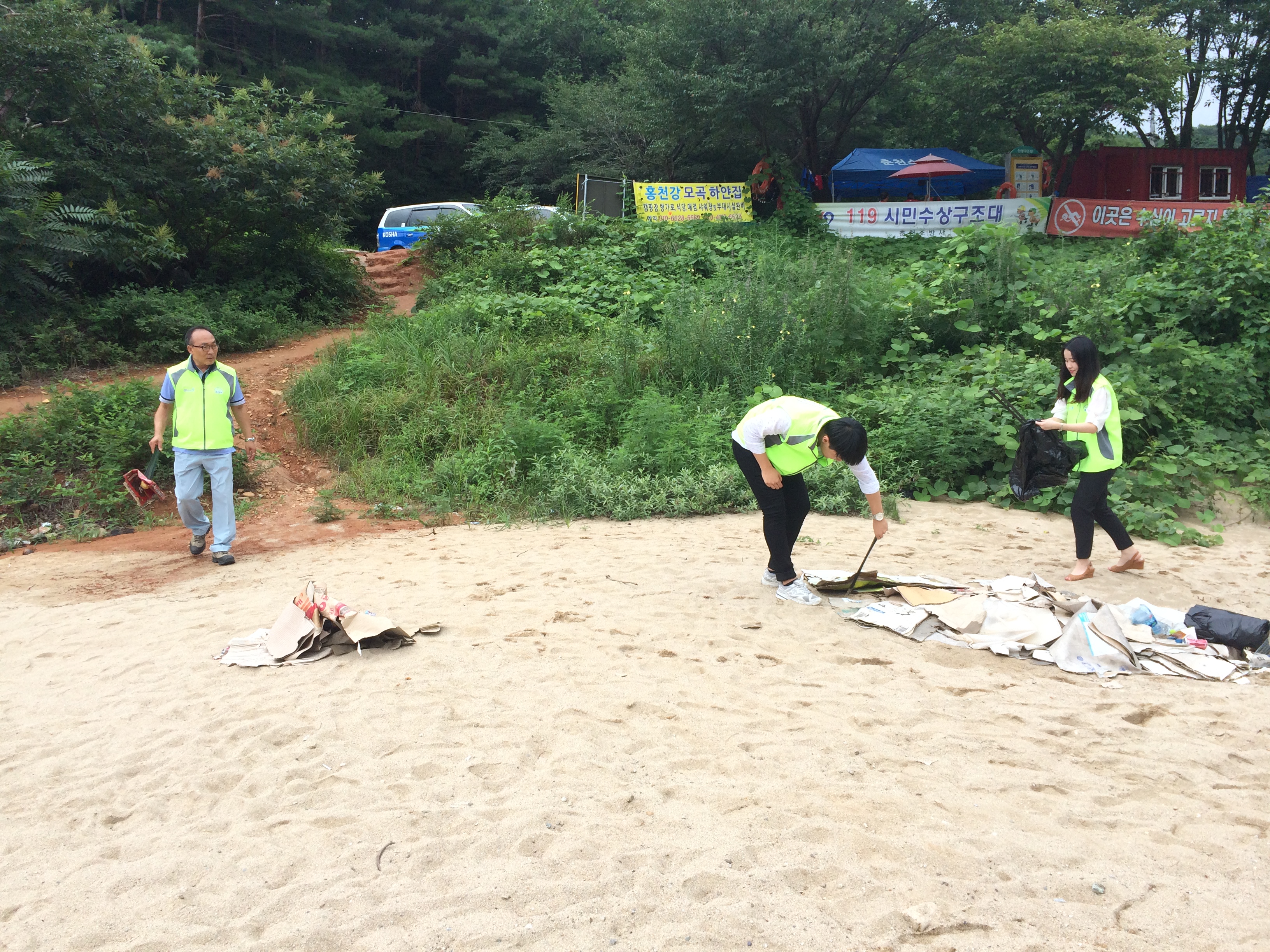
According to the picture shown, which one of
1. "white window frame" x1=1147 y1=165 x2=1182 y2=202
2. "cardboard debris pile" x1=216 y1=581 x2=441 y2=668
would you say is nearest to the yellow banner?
"white window frame" x1=1147 y1=165 x2=1182 y2=202

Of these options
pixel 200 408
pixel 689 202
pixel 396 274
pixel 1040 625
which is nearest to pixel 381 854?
pixel 1040 625

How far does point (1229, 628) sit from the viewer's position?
180 inches

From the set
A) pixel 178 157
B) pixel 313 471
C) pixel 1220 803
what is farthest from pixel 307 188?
pixel 1220 803

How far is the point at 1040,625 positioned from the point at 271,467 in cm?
744

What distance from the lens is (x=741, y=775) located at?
11.1ft

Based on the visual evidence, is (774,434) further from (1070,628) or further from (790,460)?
(1070,628)

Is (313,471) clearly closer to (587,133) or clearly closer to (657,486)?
(657,486)

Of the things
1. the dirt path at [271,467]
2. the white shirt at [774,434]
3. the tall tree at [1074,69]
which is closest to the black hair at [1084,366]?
the white shirt at [774,434]

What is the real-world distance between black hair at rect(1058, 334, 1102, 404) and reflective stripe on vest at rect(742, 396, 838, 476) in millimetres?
1845

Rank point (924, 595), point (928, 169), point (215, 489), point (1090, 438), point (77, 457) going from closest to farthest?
point (924, 595) < point (1090, 438) < point (215, 489) < point (77, 457) < point (928, 169)

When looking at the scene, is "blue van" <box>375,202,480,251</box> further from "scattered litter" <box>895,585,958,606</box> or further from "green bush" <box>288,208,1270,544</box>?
"scattered litter" <box>895,585,958,606</box>

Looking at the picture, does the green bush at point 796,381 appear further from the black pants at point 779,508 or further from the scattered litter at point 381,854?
the scattered litter at point 381,854

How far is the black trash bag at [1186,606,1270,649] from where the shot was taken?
450cm

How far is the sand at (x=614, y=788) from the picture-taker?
266 cm
